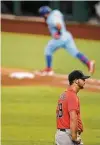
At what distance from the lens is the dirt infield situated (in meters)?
13.5

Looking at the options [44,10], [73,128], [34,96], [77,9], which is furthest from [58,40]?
[73,128]

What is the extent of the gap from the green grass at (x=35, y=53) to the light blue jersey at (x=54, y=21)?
0.32m

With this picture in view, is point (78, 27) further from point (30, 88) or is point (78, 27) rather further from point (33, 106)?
point (33, 106)

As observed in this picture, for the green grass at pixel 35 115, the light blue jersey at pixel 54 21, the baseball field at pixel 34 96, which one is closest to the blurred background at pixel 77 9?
the light blue jersey at pixel 54 21

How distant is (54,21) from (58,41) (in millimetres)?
450

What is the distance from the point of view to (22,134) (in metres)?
10.2

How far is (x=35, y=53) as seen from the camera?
49.3 ft

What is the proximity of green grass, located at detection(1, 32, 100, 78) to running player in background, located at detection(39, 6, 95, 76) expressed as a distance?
13 cm

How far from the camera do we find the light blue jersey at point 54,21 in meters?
14.1

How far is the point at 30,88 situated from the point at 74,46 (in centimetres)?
153

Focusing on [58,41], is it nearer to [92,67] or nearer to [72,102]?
[92,67]

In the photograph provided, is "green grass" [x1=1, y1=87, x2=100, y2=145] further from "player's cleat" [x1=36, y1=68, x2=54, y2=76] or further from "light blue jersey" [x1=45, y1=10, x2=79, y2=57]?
"light blue jersey" [x1=45, y1=10, x2=79, y2=57]

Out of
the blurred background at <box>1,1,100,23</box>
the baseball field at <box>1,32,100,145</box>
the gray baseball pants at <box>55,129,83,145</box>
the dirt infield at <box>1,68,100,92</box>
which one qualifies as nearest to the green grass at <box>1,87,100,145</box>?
the baseball field at <box>1,32,100,145</box>

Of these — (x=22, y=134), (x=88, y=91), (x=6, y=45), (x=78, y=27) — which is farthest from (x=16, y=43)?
(x=22, y=134)
